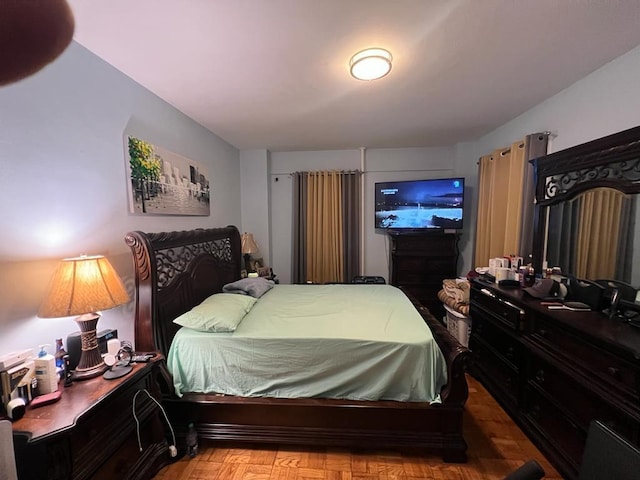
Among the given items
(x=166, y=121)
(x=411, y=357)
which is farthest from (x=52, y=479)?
(x=166, y=121)

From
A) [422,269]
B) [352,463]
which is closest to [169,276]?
[352,463]

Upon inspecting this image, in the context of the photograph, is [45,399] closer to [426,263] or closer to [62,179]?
[62,179]

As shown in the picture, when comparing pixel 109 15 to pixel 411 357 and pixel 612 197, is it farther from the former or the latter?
pixel 612 197

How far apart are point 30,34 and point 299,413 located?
195 cm

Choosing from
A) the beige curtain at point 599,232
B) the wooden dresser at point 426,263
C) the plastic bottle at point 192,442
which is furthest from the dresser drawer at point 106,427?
the wooden dresser at point 426,263

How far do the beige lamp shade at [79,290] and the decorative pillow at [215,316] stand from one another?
534 millimetres

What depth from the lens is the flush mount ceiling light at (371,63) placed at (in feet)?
5.24

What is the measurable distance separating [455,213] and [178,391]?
346 cm

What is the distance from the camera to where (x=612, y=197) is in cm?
169

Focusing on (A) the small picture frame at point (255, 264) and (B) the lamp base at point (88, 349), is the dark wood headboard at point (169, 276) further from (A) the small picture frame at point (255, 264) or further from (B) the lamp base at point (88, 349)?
(A) the small picture frame at point (255, 264)

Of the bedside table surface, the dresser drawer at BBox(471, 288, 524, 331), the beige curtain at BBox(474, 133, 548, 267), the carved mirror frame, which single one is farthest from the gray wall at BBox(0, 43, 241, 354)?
the beige curtain at BBox(474, 133, 548, 267)

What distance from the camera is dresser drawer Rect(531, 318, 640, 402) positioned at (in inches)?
47.1

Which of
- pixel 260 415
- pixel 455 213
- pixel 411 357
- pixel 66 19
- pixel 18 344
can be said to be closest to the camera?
pixel 66 19

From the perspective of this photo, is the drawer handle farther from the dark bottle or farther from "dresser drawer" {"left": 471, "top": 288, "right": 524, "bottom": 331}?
the dark bottle
